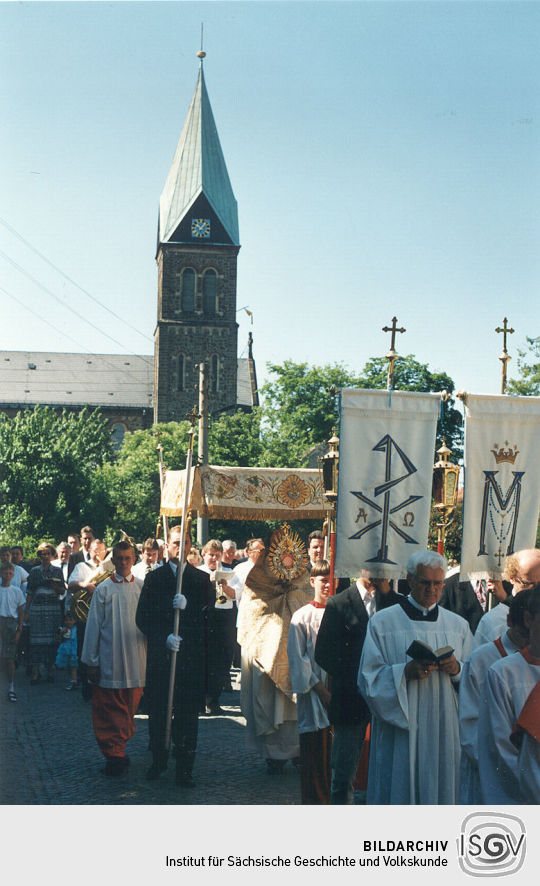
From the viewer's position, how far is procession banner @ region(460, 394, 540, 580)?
267 inches

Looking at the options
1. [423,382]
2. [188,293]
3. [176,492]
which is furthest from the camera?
[188,293]

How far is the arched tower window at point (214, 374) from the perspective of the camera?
206 feet

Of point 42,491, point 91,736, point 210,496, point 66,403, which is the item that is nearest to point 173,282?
point 66,403

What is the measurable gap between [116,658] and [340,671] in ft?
9.37

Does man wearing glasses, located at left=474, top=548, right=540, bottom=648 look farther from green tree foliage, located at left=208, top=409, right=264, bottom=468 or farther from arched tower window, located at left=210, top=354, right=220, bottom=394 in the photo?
arched tower window, located at left=210, top=354, right=220, bottom=394

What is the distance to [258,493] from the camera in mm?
13484

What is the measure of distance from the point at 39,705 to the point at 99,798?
14.6 ft

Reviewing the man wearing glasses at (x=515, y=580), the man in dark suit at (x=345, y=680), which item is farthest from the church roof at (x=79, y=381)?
the man wearing glasses at (x=515, y=580)

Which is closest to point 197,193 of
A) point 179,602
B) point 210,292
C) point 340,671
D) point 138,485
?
point 210,292

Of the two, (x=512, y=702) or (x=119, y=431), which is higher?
(x=119, y=431)

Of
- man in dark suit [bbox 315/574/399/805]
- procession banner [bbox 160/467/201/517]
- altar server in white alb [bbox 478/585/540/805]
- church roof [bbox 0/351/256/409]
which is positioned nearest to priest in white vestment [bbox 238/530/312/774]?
man in dark suit [bbox 315/574/399/805]

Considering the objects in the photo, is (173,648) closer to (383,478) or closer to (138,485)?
(383,478)

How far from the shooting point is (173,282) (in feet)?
207

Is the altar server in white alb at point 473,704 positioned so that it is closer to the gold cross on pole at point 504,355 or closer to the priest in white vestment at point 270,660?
the gold cross on pole at point 504,355
